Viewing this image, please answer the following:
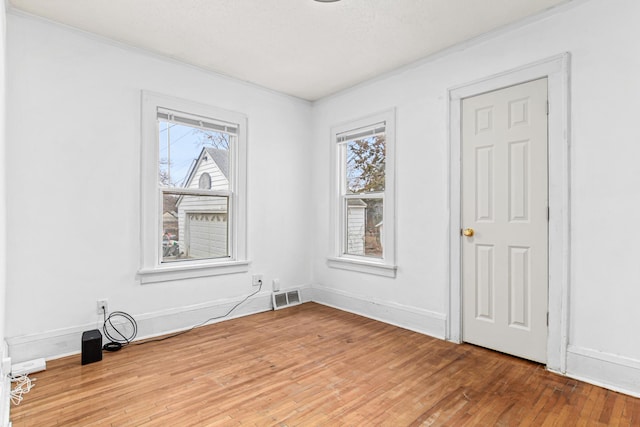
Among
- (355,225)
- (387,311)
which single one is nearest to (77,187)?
(355,225)

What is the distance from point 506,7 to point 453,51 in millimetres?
614

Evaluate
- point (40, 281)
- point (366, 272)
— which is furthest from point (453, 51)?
point (40, 281)

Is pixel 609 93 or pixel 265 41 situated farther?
pixel 265 41

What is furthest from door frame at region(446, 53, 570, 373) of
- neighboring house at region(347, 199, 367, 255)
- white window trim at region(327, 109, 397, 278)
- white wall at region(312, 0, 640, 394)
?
neighboring house at region(347, 199, 367, 255)

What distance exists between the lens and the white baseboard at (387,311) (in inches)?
125

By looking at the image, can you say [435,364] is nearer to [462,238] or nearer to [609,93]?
[462,238]

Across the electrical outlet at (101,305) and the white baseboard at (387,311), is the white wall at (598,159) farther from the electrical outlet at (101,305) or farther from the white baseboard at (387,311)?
the electrical outlet at (101,305)

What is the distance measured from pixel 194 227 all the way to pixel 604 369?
11.5 feet

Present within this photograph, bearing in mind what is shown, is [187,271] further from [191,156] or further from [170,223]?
[191,156]

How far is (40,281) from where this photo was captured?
8.64ft

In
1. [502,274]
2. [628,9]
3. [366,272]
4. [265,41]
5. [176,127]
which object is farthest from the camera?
[366,272]

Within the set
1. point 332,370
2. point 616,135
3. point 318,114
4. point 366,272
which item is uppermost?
point 318,114

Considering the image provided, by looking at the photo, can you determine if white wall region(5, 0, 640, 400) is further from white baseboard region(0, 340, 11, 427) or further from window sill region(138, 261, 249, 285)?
white baseboard region(0, 340, 11, 427)

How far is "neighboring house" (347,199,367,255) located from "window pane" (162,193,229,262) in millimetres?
1418
